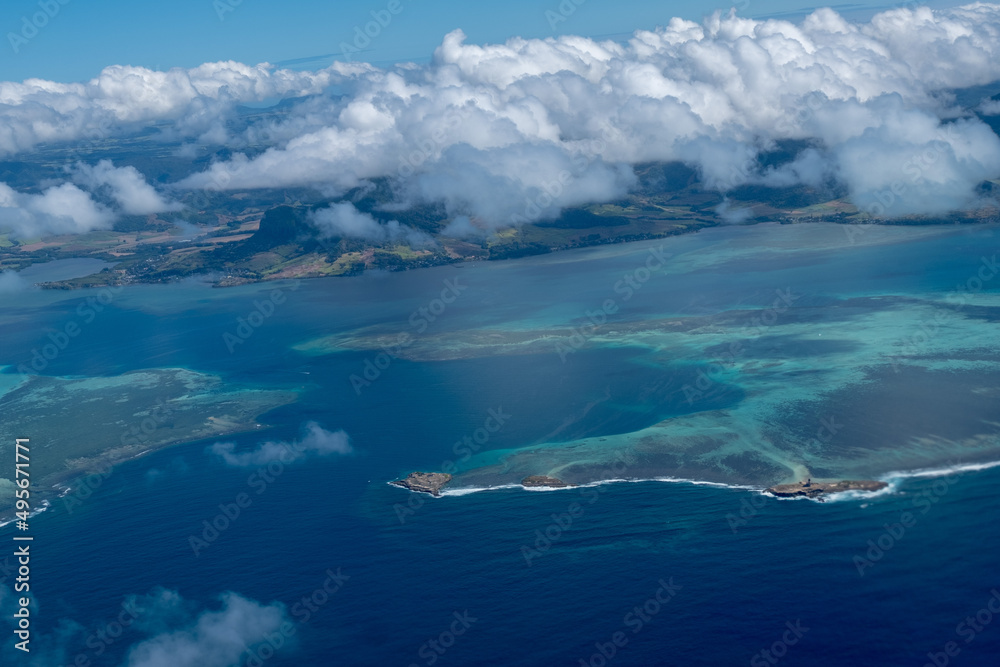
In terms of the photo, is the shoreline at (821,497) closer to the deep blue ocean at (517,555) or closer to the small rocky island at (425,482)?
the small rocky island at (425,482)

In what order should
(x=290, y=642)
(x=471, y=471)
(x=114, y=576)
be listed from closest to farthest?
(x=290, y=642), (x=114, y=576), (x=471, y=471)

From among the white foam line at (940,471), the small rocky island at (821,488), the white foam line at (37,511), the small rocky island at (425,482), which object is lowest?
the white foam line at (37,511)

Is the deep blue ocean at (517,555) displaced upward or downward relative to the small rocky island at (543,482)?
downward

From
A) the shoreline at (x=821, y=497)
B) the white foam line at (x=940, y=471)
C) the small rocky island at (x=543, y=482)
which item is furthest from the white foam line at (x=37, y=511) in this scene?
→ the white foam line at (x=940, y=471)

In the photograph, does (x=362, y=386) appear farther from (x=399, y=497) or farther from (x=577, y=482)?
(x=577, y=482)

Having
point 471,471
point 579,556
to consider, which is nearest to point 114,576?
point 471,471
